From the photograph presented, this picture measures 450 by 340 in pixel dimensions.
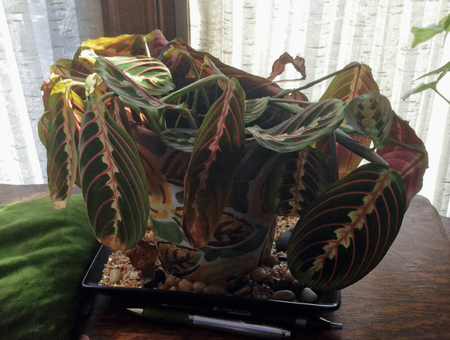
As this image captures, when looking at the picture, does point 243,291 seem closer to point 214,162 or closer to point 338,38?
point 214,162

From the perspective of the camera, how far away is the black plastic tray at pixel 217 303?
41 cm

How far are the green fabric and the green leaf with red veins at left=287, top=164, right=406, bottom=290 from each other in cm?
25

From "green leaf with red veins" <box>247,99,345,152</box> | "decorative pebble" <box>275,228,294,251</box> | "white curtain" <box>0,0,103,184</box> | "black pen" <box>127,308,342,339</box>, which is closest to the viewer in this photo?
"green leaf with red veins" <box>247,99,345,152</box>

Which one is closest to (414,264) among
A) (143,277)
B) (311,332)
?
(311,332)

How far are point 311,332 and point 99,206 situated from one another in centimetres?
26

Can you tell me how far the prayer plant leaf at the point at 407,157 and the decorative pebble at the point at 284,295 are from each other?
17 cm

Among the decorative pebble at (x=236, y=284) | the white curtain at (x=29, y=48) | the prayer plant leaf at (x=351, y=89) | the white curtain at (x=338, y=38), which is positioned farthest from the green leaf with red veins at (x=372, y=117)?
the white curtain at (x=29, y=48)

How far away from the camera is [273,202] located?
0.38 metres

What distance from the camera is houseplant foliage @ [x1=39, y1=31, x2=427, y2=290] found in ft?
0.99

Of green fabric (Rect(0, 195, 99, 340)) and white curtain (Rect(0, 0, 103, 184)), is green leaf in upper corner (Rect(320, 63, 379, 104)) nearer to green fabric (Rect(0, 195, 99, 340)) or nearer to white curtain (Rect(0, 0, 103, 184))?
green fabric (Rect(0, 195, 99, 340))

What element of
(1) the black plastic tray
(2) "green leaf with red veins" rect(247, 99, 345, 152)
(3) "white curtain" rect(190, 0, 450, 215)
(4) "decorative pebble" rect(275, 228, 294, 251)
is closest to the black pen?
(1) the black plastic tray

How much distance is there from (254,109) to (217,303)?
0.21 metres

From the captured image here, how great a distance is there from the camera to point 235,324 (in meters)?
0.42

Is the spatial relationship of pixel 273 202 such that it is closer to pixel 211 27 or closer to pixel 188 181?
pixel 188 181
